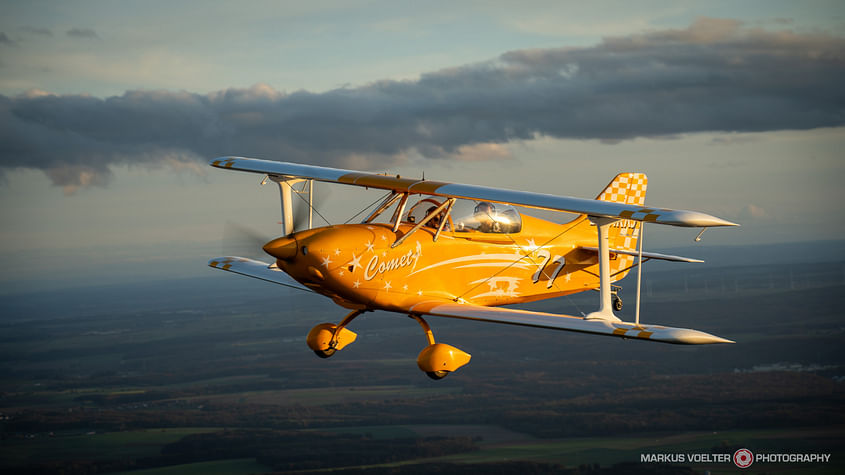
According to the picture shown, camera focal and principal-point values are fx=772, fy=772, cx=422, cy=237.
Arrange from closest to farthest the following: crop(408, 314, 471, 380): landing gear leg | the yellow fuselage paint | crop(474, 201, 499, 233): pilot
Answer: the yellow fuselage paint, crop(408, 314, 471, 380): landing gear leg, crop(474, 201, 499, 233): pilot

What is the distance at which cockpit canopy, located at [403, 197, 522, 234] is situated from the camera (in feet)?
59.2

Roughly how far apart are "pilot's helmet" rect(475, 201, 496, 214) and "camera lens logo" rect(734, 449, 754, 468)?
578 feet

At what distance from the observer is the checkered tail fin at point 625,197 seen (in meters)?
22.5

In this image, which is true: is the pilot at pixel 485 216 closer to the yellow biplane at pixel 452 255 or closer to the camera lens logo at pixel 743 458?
the yellow biplane at pixel 452 255

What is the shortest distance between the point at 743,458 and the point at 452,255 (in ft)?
609

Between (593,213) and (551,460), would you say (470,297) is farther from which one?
(551,460)

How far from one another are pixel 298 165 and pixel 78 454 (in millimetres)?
193349

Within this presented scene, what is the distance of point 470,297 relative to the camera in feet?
61.2

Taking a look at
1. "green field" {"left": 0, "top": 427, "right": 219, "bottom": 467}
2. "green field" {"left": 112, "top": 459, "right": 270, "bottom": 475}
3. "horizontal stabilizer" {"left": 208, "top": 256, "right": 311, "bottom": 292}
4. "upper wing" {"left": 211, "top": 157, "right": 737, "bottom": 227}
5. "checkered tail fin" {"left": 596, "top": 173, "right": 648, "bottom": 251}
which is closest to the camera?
"upper wing" {"left": 211, "top": 157, "right": 737, "bottom": 227}

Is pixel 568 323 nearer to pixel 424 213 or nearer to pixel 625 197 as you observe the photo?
pixel 424 213

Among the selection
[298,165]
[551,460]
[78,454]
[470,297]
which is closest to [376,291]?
[470,297]

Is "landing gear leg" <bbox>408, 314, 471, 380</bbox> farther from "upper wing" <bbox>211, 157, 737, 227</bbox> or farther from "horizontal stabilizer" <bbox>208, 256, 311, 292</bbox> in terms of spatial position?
"horizontal stabilizer" <bbox>208, 256, 311, 292</bbox>

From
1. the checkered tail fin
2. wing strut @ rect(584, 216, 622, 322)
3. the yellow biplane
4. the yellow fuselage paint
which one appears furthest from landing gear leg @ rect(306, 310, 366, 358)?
the checkered tail fin

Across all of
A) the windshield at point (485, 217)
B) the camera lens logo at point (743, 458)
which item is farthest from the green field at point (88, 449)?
the windshield at point (485, 217)
